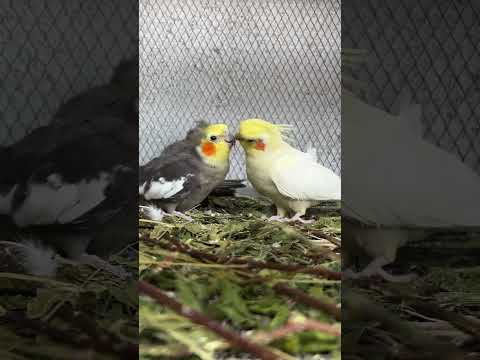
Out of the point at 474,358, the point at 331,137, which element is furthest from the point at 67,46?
the point at 474,358

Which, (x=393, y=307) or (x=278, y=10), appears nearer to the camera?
(x=393, y=307)

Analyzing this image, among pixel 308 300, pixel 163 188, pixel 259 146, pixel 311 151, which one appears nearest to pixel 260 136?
pixel 259 146

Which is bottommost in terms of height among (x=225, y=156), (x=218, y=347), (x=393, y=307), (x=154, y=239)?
(x=218, y=347)

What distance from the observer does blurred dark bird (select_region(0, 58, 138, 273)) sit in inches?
56.1

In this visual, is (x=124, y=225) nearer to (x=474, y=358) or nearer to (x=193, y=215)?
(x=193, y=215)

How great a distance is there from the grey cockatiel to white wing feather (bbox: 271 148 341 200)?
0.46 feet

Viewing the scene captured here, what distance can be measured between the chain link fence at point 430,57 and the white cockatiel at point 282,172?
0.77 feet

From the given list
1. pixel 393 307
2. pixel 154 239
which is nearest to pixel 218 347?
pixel 154 239

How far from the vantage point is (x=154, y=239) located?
1535 mm

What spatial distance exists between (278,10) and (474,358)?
0.98 m

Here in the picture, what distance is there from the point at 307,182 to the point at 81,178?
555mm

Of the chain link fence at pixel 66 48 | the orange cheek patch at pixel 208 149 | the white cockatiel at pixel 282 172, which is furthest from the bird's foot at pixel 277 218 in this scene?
the chain link fence at pixel 66 48

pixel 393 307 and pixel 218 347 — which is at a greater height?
pixel 393 307

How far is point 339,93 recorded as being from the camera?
1617 millimetres
